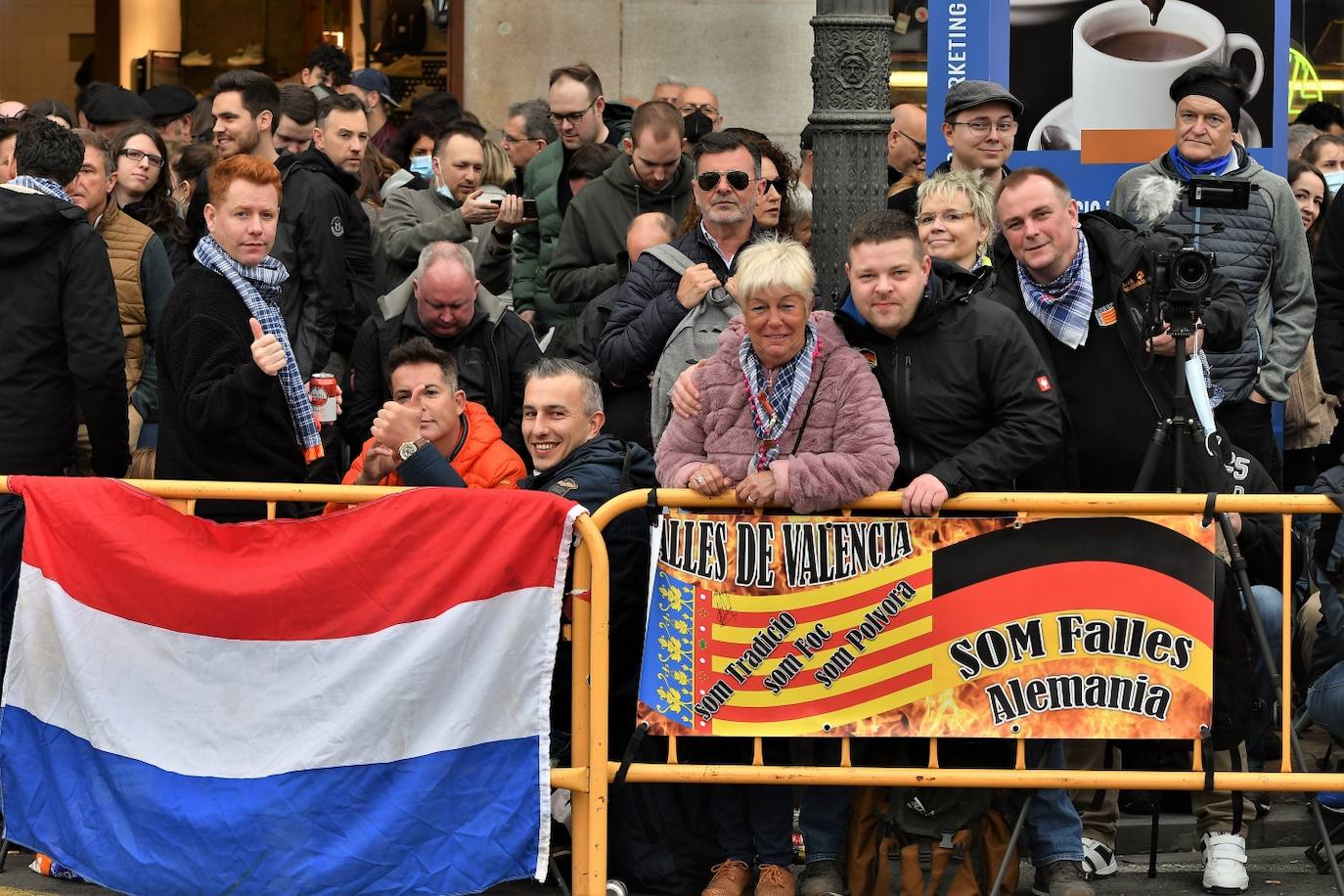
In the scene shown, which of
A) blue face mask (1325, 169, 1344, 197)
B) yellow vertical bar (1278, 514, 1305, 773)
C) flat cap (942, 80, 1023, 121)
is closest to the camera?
yellow vertical bar (1278, 514, 1305, 773)

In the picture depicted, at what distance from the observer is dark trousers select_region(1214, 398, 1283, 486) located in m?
8.16

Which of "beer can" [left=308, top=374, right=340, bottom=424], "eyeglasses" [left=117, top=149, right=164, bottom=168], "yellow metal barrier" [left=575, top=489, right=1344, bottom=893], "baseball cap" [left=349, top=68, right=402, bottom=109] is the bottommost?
"yellow metal barrier" [left=575, top=489, right=1344, bottom=893]

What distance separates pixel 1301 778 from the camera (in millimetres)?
6176

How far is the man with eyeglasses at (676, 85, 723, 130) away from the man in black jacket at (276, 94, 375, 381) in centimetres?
259

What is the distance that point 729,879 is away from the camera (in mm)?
6438

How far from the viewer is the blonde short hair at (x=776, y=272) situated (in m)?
6.24

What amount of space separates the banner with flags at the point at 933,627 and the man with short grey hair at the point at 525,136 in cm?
487

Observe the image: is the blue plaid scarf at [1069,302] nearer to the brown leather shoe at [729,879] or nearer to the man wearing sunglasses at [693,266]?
the man wearing sunglasses at [693,266]

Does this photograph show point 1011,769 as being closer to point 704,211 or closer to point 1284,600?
point 1284,600

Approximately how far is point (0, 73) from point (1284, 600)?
12603 millimetres

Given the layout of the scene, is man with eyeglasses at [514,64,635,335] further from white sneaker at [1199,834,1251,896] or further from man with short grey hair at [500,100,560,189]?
white sneaker at [1199,834,1251,896]

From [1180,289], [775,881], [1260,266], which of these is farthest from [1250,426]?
[775,881]

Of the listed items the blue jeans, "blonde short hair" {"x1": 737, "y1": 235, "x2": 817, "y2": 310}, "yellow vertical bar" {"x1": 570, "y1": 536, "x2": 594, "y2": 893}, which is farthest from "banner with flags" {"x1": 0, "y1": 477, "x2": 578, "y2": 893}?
the blue jeans

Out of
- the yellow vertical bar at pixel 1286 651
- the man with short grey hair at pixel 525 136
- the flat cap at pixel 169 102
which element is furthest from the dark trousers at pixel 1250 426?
the flat cap at pixel 169 102
